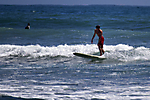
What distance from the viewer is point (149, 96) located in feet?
20.7

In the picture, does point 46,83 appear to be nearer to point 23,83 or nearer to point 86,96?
point 23,83

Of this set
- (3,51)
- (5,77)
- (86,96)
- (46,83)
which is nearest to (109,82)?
(86,96)

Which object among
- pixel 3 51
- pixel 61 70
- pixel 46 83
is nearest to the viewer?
pixel 46 83

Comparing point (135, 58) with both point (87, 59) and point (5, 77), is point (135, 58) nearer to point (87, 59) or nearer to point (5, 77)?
point (87, 59)

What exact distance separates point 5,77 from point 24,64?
2.31 m

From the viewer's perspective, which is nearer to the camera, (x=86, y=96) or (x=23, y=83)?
(x=86, y=96)

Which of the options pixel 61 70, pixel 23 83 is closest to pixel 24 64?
pixel 61 70

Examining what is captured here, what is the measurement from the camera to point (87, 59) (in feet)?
38.1

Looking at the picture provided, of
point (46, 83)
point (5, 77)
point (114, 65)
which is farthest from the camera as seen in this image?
point (114, 65)

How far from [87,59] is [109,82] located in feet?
13.6

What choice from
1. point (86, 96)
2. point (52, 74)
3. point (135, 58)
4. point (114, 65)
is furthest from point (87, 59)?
point (86, 96)

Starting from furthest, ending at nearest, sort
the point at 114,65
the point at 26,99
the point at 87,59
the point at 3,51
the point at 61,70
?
the point at 3,51 → the point at 87,59 → the point at 114,65 → the point at 61,70 → the point at 26,99

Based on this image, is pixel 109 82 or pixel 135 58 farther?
pixel 135 58

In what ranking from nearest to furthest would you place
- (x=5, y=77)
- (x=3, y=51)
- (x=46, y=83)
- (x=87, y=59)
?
(x=46, y=83)
(x=5, y=77)
(x=87, y=59)
(x=3, y=51)
